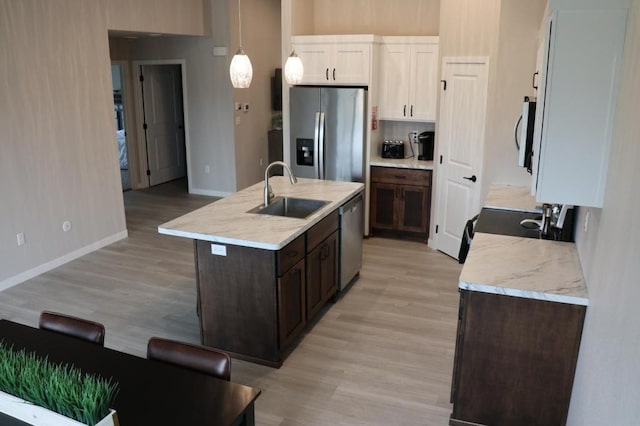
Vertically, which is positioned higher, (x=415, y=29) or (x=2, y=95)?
(x=415, y=29)

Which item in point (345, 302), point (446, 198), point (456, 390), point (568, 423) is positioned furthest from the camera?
point (446, 198)

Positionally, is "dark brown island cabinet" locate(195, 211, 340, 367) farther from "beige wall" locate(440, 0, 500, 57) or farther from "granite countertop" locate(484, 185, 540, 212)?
"beige wall" locate(440, 0, 500, 57)

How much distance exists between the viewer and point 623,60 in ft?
7.41

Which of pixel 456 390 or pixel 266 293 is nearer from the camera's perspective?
pixel 456 390

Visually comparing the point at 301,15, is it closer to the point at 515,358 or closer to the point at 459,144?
the point at 459,144

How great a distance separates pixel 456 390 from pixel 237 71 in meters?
2.66

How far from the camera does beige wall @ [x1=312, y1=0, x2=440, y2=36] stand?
6.36 meters

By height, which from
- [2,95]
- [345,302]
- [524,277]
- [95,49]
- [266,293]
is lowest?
[345,302]

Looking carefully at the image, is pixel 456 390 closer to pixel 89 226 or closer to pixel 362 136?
pixel 362 136

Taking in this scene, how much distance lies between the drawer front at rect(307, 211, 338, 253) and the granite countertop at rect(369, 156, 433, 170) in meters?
1.96

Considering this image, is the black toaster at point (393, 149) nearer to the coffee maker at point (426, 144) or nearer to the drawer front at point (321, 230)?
the coffee maker at point (426, 144)

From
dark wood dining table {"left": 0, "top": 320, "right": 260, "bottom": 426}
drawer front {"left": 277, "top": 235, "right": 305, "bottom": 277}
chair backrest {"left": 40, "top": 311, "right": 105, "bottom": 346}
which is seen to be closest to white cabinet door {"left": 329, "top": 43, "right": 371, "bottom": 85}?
drawer front {"left": 277, "top": 235, "right": 305, "bottom": 277}

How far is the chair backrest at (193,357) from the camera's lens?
6.84ft

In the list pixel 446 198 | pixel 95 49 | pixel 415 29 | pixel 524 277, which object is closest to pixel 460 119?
pixel 446 198
